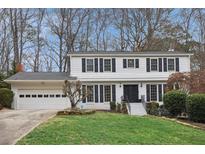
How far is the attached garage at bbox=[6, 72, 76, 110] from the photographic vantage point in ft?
96.0

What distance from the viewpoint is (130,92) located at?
98.4 feet

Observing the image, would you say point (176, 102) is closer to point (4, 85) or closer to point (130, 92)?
point (130, 92)

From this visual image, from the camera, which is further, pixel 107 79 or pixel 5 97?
pixel 107 79

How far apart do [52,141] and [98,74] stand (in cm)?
1676

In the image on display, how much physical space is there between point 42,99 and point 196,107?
13400mm

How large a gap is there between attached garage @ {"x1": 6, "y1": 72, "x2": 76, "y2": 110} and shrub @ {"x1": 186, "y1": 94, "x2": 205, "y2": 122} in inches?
449

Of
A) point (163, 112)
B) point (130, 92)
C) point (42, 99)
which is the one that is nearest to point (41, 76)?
point (42, 99)

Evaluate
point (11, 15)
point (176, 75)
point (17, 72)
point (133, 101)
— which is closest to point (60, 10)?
point (11, 15)

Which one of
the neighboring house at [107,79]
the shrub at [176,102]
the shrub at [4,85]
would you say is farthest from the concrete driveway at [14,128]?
the shrub at [4,85]

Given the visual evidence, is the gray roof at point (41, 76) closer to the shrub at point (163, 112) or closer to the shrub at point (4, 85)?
the shrub at point (4, 85)

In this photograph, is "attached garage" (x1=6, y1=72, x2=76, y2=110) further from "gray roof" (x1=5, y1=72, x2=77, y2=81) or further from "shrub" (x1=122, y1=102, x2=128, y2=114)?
"shrub" (x1=122, y1=102, x2=128, y2=114)

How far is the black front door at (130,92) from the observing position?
29.8m

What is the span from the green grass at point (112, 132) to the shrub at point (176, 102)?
4.33 meters

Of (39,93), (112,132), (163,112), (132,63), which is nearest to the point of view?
(112,132)
